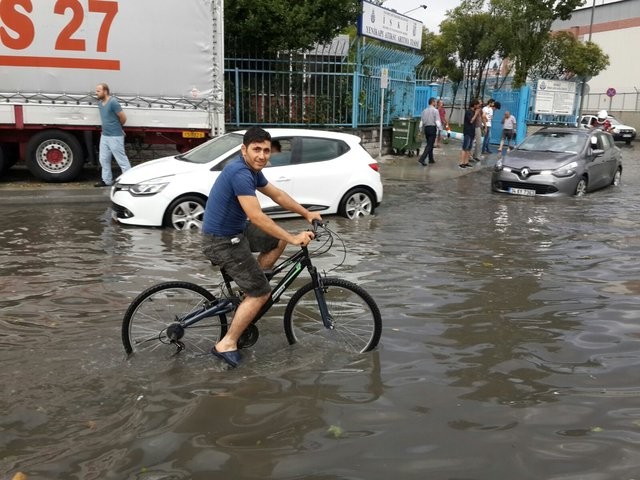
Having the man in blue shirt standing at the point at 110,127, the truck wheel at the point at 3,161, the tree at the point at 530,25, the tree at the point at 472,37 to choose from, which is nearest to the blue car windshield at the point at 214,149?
the man in blue shirt standing at the point at 110,127

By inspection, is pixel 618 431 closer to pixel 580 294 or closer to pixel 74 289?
pixel 580 294

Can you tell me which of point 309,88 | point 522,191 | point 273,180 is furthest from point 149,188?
point 309,88

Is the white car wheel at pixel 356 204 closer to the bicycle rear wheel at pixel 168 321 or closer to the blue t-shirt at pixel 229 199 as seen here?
the bicycle rear wheel at pixel 168 321

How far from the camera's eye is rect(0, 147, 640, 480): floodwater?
3.22 metres

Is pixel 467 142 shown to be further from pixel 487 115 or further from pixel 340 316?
pixel 340 316

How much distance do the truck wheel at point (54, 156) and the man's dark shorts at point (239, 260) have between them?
29.0 ft

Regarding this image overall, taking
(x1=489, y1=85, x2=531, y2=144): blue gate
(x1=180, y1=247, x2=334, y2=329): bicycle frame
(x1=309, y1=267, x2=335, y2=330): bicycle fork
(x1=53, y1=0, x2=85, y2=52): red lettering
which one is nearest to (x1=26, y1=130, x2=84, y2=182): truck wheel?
(x1=53, y1=0, x2=85, y2=52): red lettering

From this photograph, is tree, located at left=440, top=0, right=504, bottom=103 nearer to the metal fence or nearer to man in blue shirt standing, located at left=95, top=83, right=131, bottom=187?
the metal fence

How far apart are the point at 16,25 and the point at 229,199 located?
935 centimetres

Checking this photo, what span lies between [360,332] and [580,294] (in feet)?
9.29

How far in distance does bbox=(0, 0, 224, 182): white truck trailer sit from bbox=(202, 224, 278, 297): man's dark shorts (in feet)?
27.4

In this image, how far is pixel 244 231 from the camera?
14.1 ft

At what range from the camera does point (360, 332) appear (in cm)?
461

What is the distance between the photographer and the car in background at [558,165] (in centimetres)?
1255
